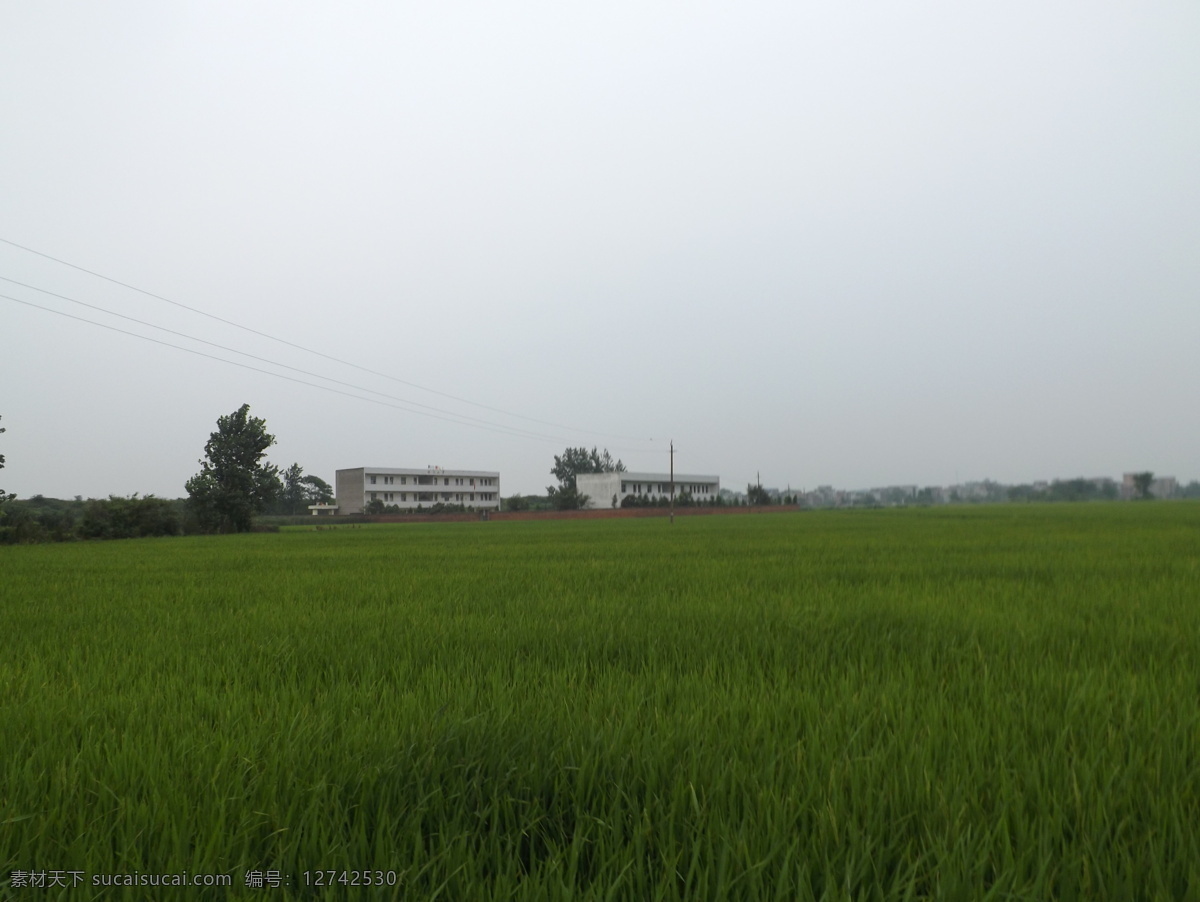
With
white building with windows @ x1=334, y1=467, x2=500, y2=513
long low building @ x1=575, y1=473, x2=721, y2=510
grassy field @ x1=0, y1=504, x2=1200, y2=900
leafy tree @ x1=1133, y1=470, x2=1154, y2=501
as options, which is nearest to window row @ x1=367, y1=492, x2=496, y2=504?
white building with windows @ x1=334, y1=467, x2=500, y2=513

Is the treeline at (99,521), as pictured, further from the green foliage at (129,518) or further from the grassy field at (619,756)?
the grassy field at (619,756)

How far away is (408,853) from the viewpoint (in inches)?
59.9

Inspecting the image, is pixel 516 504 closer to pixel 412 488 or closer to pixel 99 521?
pixel 412 488

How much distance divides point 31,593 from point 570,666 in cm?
720

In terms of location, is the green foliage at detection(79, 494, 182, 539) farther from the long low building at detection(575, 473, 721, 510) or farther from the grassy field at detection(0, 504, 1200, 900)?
the long low building at detection(575, 473, 721, 510)

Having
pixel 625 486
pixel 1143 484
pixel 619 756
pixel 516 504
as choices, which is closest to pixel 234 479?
pixel 516 504

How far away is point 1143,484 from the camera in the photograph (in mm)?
116875

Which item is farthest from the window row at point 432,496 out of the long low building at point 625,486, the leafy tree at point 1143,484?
the leafy tree at point 1143,484

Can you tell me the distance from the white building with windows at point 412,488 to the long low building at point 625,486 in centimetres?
1251

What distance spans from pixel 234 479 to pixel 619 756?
153ft

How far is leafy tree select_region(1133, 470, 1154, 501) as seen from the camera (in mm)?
115375

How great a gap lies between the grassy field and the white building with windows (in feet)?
266

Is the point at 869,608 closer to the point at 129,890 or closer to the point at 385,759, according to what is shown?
the point at 385,759

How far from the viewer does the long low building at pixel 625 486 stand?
87938mm
